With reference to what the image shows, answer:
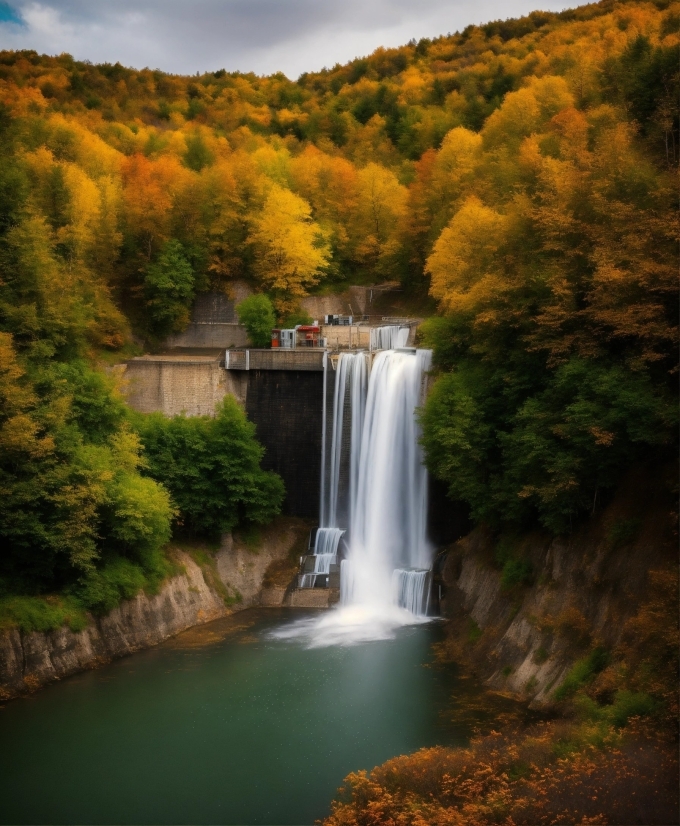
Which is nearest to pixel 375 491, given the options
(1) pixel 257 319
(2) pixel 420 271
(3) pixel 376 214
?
(1) pixel 257 319

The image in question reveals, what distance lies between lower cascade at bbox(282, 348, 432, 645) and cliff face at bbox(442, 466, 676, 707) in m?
6.26

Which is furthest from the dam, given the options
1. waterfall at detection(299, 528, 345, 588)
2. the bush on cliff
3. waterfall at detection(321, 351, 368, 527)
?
the bush on cliff

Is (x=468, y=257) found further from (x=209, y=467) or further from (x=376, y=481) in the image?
(x=209, y=467)

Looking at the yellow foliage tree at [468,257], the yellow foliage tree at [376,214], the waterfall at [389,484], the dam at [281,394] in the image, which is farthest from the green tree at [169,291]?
the yellow foliage tree at [468,257]

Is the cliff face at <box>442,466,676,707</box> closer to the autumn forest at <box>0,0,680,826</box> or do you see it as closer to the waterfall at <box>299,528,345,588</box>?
the autumn forest at <box>0,0,680,826</box>

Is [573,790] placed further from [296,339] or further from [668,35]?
[668,35]

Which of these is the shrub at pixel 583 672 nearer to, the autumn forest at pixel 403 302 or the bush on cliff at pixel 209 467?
the autumn forest at pixel 403 302

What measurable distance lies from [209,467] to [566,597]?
16.4m

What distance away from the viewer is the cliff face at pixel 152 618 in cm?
2769

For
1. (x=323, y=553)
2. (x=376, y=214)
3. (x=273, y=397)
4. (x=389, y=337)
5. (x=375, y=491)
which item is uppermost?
(x=376, y=214)

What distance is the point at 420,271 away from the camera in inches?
1987

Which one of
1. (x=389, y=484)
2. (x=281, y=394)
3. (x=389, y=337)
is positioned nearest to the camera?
(x=389, y=484)

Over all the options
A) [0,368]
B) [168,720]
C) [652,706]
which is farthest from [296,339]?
[652,706]

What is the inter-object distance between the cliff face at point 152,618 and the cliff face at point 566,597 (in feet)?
33.0
